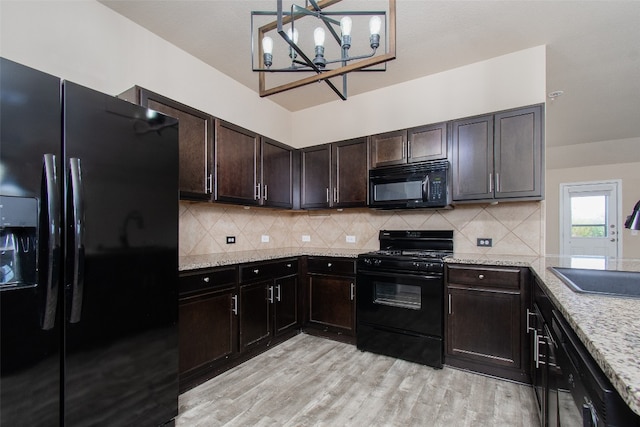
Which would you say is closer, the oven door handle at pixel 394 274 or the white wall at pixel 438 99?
the oven door handle at pixel 394 274

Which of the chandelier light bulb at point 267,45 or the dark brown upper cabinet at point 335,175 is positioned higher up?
the chandelier light bulb at point 267,45

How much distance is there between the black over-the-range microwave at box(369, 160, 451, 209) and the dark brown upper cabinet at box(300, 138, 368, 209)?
0.54 feet

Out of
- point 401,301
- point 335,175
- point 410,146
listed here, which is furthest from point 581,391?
point 335,175

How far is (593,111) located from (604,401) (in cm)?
484

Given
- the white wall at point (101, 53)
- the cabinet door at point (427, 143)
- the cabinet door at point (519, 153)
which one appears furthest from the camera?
the cabinet door at point (427, 143)

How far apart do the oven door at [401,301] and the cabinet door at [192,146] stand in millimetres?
1636

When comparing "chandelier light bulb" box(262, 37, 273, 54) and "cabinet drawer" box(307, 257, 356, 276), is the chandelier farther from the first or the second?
"cabinet drawer" box(307, 257, 356, 276)

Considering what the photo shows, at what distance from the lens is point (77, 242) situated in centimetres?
133

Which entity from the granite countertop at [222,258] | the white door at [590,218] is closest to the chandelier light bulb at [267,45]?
the granite countertop at [222,258]

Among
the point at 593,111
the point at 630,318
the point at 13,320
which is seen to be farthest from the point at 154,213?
the point at 593,111

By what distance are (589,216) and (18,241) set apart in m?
7.89

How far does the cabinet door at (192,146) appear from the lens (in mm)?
2248

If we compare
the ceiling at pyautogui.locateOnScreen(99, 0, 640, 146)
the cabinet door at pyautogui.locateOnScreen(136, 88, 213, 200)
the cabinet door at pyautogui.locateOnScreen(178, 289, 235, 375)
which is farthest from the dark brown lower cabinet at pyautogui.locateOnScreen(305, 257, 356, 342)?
the ceiling at pyautogui.locateOnScreen(99, 0, 640, 146)

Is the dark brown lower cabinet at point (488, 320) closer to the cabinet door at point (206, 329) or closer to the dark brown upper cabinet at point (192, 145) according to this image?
the cabinet door at point (206, 329)
